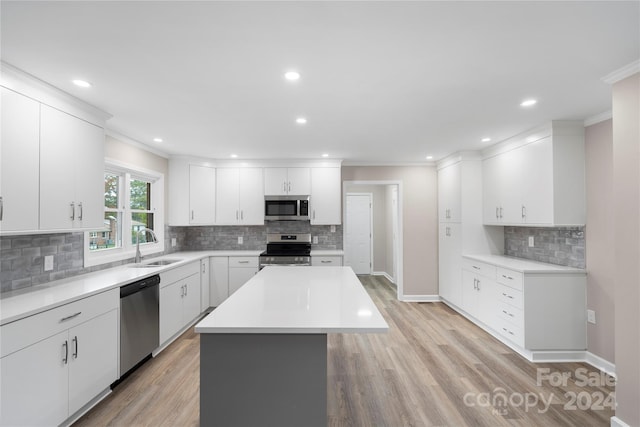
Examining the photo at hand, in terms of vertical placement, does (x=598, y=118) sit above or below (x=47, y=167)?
above

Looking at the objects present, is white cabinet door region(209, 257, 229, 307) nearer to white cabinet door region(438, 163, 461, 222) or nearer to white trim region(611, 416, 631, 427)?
white cabinet door region(438, 163, 461, 222)

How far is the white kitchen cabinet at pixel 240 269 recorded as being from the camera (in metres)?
4.59

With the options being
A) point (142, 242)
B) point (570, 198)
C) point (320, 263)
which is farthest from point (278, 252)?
point (570, 198)

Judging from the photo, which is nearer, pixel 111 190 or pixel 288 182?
pixel 111 190

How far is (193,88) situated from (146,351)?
2546 mm

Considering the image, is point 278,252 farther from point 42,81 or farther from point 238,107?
point 42,81

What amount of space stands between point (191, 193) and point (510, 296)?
Answer: 180 inches

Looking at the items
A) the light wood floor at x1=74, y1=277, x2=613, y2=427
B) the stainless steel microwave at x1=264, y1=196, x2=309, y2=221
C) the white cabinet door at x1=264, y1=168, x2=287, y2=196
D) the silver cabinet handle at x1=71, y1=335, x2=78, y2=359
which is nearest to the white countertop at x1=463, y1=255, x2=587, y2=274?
the light wood floor at x1=74, y1=277, x2=613, y2=427

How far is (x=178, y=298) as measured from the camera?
3578mm

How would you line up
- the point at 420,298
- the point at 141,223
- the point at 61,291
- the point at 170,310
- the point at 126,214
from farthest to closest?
the point at 420,298, the point at 141,223, the point at 126,214, the point at 170,310, the point at 61,291

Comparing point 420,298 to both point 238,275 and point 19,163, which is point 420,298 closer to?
point 238,275

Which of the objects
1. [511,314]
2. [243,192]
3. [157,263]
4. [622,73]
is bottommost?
[511,314]

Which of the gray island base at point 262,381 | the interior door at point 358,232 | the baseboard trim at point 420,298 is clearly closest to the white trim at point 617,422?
the gray island base at point 262,381

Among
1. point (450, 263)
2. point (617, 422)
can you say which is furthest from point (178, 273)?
point (617, 422)
